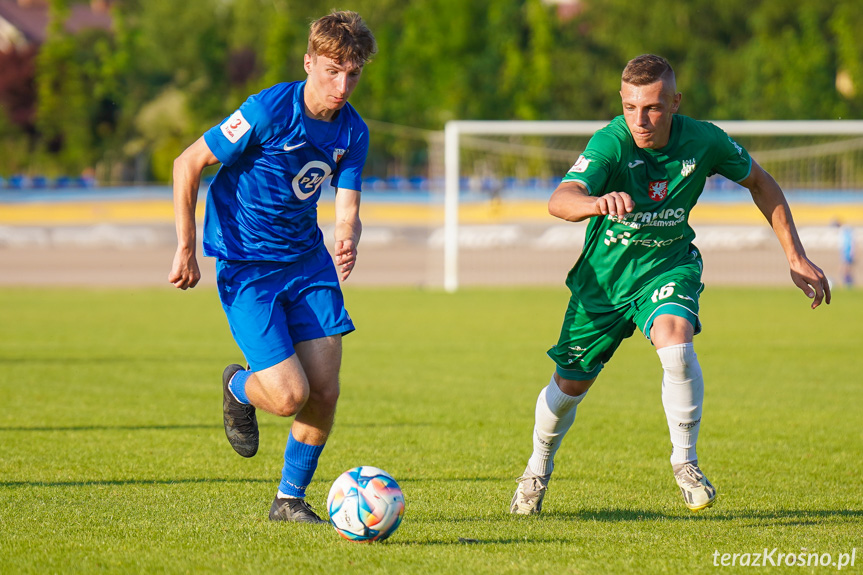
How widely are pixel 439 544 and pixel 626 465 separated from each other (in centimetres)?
232

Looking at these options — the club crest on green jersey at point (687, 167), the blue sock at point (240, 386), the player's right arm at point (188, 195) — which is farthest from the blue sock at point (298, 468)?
the club crest on green jersey at point (687, 167)

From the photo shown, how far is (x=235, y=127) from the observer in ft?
15.5

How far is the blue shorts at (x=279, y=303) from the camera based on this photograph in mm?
4844

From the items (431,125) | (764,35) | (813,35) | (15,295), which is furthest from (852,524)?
(764,35)

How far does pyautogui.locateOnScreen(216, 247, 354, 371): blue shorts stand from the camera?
15.9 feet

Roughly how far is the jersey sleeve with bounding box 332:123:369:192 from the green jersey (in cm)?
101

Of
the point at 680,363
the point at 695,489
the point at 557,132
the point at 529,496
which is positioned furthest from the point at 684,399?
the point at 557,132

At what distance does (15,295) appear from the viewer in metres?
22.1

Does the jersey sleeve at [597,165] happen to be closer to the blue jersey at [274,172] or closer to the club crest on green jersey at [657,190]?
the club crest on green jersey at [657,190]

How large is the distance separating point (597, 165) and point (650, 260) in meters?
0.58

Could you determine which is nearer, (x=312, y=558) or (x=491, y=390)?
Result: (x=312, y=558)

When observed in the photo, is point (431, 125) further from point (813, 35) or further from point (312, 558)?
point (312, 558)

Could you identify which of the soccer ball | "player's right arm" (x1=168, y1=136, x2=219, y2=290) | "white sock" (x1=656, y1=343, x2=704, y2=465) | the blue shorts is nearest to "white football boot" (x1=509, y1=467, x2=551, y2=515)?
"white sock" (x1=656, y1=343, x2=704, y2=465)

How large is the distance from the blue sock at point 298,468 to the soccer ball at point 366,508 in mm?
464
